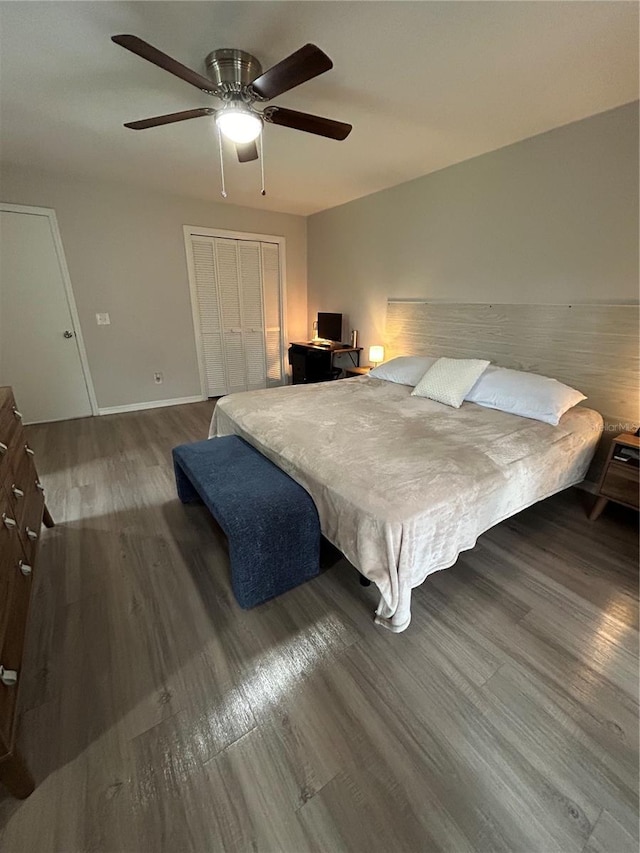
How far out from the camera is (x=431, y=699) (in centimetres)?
125

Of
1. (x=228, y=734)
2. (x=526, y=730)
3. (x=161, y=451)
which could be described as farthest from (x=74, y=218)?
(x=526, y=730)

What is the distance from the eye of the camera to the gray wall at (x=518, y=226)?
220 cm

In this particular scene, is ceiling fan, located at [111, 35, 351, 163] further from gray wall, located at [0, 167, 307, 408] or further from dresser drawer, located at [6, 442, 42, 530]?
gray wall, located at [0, 167, 307, 408]

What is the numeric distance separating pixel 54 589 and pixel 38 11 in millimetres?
2476

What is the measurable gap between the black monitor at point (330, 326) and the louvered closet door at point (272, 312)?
2.49 ft

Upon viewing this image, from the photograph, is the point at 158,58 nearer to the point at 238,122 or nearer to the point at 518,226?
the point at 238,122

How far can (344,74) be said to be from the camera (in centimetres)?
178

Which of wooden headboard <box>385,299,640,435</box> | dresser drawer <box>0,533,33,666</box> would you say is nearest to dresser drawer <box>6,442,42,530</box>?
dresser drawer <box>0,533,33,666</box>

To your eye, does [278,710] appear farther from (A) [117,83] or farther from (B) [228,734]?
(A) [117,83]

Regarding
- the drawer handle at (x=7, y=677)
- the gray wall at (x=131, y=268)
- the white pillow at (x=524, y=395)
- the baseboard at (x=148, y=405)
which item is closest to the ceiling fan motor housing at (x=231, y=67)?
the white pillow at (x=524, y=395)

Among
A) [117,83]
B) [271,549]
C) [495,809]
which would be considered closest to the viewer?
[495,809]

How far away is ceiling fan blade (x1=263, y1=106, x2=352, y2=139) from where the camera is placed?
167 cm

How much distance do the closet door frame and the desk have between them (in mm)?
619

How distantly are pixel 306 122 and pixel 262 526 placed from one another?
6.60 feet
